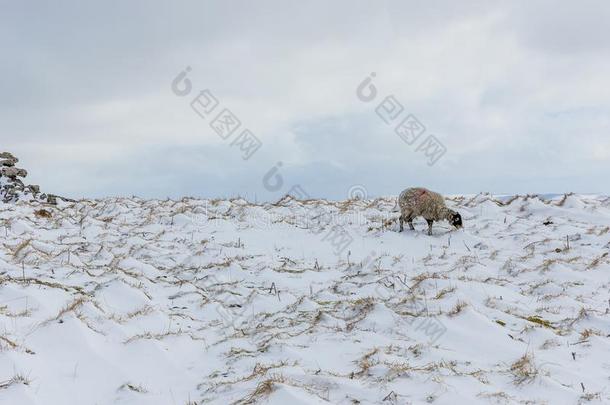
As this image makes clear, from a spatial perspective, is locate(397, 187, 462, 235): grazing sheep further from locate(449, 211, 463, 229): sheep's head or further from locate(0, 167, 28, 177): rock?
locate(0, 167, 28, 177): rock

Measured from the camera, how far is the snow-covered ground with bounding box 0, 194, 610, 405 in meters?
3.51

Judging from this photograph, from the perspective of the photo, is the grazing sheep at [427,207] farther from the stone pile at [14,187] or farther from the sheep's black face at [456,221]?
the stone pile at [14,187]

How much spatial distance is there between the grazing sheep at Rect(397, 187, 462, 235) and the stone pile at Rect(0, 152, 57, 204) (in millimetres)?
13782

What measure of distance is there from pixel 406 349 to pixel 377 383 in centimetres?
85

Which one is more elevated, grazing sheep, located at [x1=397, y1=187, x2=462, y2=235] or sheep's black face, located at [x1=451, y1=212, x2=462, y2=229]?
grazing sheep, located at [x1=397, y1=187, x2=462, y2=235]

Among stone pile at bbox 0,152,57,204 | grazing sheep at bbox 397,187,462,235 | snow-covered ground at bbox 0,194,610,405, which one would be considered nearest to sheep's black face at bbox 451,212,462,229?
grazing sheep at bbox 397,187,462,235

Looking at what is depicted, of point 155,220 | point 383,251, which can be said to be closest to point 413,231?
point 383,251

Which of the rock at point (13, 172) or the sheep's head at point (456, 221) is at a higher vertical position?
the rock at point (13, 172)

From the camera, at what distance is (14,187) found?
56.8 feet

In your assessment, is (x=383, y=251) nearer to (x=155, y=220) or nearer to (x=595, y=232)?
(x=595, y=232)

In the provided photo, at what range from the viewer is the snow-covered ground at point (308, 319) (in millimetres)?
3506

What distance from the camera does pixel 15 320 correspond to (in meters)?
4.51

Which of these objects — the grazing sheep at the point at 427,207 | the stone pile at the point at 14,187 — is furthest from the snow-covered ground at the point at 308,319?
the stone pile at the point at 14,187

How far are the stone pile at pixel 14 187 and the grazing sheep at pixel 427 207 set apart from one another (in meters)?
13.8
